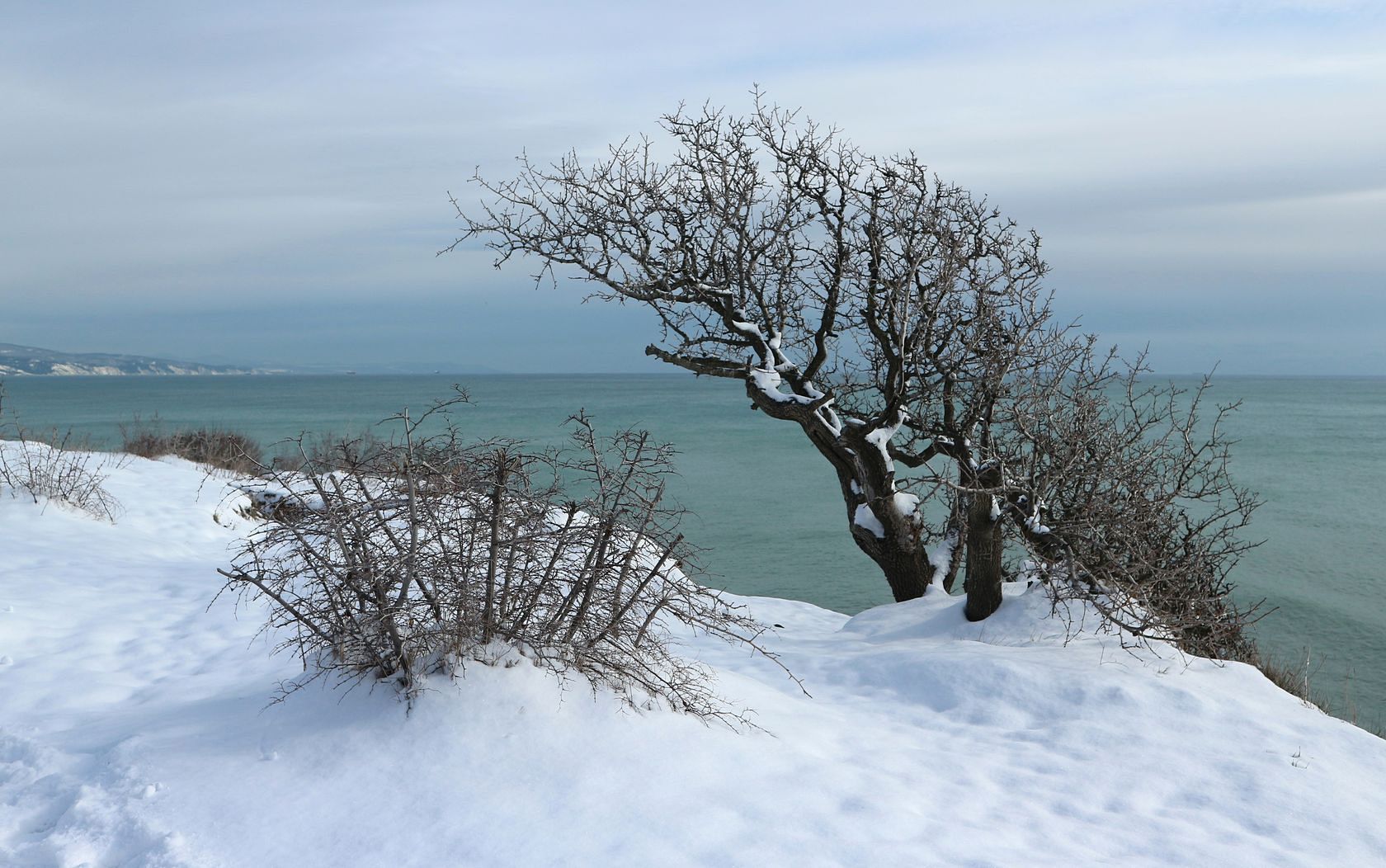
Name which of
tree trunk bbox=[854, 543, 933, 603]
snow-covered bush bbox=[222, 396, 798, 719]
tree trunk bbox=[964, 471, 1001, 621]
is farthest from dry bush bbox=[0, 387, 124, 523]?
tree trunk bbox=[964, 471, 1001, 621]

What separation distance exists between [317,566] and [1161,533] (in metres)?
7.59

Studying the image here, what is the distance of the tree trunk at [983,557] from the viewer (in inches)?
369

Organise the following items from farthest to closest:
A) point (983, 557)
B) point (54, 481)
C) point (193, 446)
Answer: point (193, 446) → point (54, 481) → point (983, 557)

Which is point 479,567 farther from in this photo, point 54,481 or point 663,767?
point 54,481

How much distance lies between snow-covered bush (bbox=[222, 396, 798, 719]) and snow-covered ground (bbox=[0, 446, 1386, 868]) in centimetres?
23

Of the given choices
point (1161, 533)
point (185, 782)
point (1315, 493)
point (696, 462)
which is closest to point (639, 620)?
point (185, 782)

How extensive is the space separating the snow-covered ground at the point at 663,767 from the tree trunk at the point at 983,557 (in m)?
1.31

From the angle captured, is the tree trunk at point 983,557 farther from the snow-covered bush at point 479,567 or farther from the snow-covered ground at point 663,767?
the snow-covered bush at point 479,567

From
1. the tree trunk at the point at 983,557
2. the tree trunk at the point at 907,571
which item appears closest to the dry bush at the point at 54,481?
the tree trunk at the point at 907,571

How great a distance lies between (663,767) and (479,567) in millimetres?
1491

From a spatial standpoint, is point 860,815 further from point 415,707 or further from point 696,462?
point 696,462

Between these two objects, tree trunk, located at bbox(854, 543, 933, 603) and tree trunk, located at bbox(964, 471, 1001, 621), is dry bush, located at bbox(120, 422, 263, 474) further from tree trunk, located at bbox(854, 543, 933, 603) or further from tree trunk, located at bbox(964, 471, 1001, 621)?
tree trunk, located at bbox(964, 471, 1001, 621)

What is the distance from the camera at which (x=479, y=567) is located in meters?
5.37

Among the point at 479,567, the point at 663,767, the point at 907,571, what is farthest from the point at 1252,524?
the point at 479,567
